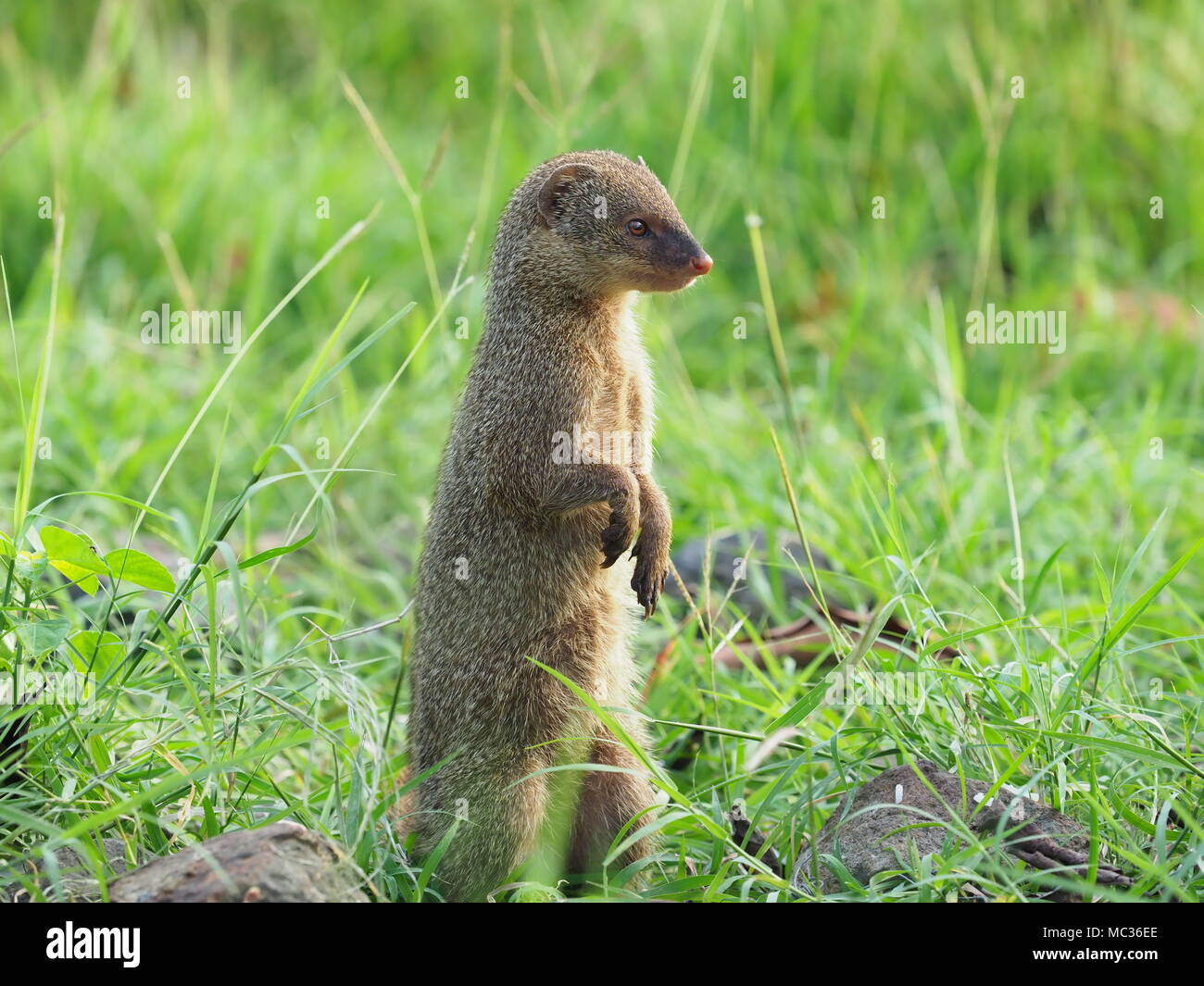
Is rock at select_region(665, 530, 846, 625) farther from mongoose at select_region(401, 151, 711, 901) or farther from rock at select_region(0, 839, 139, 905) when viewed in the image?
rock at select_region(0, 839, 139, 905)

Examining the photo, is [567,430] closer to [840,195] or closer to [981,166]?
[840,195]

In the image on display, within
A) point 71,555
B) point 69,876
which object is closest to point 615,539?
point 71,555

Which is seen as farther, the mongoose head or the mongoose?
the mongoose head

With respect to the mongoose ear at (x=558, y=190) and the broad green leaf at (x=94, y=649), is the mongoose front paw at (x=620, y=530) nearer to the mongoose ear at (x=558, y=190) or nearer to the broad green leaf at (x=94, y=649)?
the mongoose ear at (x=558, y=190)

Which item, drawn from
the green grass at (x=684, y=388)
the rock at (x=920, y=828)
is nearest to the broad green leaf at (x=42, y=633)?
the green grass at (x=684, y=388)

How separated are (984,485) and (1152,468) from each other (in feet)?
2.20

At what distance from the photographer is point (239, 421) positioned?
4660 mm

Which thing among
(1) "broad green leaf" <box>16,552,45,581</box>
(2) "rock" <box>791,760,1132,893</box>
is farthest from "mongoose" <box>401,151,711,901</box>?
(1) "broad green leaf" <box>16,552,45,581</box>

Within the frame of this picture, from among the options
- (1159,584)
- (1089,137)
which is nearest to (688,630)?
(1159,584)

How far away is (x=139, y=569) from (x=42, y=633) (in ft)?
0.74

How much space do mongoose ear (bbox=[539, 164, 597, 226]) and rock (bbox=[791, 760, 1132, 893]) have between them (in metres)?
1.39

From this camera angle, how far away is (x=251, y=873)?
205 centimetres

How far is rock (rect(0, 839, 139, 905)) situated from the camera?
217 cm
